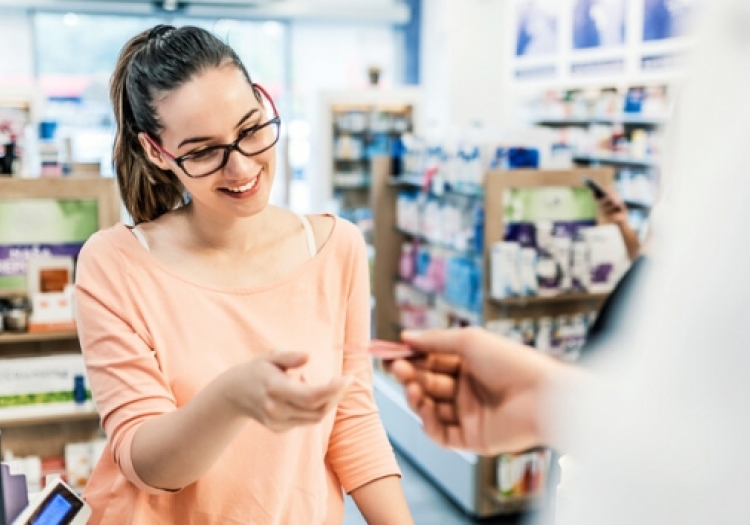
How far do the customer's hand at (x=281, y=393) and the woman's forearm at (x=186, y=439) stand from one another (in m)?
0.06

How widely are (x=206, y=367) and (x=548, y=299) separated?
3.08 meters

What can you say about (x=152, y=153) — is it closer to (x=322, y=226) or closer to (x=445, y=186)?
(x=322, y=226)

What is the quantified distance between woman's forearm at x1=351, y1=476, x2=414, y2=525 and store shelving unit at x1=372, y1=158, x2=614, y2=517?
2.64 metres

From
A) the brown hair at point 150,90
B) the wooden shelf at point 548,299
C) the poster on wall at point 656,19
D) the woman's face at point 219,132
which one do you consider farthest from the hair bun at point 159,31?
the poster on wall at point 656,19

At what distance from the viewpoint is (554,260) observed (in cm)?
408

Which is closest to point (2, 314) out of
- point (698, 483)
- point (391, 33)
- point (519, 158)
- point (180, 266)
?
point (180, 266)

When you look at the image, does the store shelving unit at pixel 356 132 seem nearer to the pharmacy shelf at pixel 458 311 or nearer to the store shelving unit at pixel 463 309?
the store shelving unit at pixel 463 309

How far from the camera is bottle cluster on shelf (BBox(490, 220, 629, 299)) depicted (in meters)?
4.05

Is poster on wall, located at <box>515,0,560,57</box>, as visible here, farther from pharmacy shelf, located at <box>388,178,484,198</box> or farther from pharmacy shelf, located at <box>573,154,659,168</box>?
pharmacy shelf, located at <box>388,178,484,198</box>

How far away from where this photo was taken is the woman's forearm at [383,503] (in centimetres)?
151

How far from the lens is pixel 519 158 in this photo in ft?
13.7

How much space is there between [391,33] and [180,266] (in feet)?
38.7

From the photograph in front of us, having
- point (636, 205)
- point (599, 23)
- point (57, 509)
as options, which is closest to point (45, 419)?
point (57, 509)

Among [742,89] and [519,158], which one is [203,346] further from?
[519,158]
